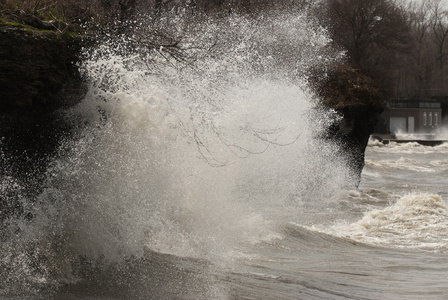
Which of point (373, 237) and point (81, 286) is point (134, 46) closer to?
point (81, 286)

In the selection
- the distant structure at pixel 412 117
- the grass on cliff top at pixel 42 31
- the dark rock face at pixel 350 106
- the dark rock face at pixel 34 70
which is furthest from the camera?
the distant structure at pixel 412 117

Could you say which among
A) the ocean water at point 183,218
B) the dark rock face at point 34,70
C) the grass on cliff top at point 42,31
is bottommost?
the ocean water at point 183,218

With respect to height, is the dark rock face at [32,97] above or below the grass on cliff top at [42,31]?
below

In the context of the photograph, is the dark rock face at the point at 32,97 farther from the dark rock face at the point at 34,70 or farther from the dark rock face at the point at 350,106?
the dark rock face at the point at 350,106

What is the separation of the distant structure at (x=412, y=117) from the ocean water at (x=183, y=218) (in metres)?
49.9

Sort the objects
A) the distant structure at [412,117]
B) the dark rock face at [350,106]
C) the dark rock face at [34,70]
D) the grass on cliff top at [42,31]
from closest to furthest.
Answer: the dark rock face at [34,70] < the grass on cliff top at [42,31] < the dark rock face at [350,106] < the distant structure at [412,117]

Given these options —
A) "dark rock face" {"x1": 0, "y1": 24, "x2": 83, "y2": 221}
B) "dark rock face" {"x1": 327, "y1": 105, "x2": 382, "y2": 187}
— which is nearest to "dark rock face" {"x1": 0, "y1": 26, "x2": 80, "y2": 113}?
"dark rock face" {"x1": 0, "y1": 24, "x2": 83, "y2": 221}

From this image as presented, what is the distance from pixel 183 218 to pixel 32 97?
2451 mm

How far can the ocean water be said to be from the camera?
638 cm

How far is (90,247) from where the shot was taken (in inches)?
268

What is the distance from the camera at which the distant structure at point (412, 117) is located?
6006 centimetres

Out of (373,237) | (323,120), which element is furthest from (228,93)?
(323,120)

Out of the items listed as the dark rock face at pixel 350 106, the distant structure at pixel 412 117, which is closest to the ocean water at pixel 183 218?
the dark rock face at pixel 350 106

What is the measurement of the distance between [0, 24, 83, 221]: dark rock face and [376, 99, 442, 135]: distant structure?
175 feet
